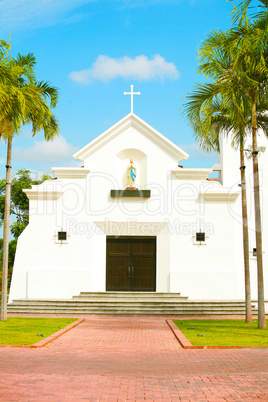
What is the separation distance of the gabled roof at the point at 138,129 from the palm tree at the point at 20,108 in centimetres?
466

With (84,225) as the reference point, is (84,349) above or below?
below

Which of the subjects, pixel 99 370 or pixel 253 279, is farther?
pixel 253 279

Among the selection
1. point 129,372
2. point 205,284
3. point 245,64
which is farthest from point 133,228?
point 129,372

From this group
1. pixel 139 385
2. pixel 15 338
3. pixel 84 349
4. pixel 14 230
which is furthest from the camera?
pixel 14 230

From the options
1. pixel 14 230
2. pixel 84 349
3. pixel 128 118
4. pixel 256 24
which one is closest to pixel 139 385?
pixel 84 349

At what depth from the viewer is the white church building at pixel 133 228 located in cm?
2245

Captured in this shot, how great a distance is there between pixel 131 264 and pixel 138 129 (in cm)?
638

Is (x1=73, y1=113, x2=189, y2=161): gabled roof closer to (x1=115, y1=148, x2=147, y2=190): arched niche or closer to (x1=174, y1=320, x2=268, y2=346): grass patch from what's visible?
(x1=115, y1=148, x2=147, y2=190): arched niche

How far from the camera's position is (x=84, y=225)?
2297cm

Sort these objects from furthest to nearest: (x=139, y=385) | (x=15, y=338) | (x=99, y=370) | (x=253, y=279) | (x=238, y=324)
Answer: (x=253, y=279) < (x=238, y=324) < (x=15, y=338) < (x=99, y=370) < (x=139, y=385)

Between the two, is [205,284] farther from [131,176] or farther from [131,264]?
[131,176]

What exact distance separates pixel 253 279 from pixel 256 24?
483 inches

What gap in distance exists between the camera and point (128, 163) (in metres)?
23.8

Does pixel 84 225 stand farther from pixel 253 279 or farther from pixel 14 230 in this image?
pixel 14 230
